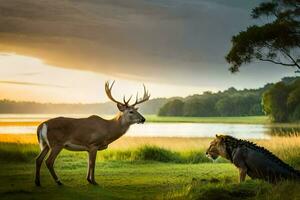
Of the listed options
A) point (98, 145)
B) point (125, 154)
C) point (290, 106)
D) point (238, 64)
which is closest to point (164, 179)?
point (98, 145)

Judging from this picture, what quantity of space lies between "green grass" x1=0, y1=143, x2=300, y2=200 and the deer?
0.67 meters

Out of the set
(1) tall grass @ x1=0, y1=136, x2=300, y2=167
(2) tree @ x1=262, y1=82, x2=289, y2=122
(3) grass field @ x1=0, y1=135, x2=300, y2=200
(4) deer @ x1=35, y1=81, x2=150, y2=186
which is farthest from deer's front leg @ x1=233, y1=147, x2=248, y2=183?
(2) tree @ x1=262, y1=82, x2=289, y2=122

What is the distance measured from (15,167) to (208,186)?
9664 mm

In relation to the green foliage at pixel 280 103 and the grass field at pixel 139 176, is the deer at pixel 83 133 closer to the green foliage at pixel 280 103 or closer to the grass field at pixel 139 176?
the grass field at pixel 139 176

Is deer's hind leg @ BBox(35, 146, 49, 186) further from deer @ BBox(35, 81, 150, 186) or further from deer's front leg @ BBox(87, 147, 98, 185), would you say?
deer's front leg @ BBox(87, 147, 98, 185)

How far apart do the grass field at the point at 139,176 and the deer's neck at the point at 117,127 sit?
1236mm

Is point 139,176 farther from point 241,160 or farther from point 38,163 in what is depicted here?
point 241,160

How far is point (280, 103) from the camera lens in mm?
80188

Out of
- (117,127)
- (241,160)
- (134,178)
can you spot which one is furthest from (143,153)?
(241,160)

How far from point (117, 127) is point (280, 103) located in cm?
6775

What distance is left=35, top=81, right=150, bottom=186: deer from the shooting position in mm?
14180

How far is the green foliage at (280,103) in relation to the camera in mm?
79500

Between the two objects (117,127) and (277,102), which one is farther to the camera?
(277,102)

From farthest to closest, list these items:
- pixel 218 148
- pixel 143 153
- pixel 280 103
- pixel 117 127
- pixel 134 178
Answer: pixel 280 103 → pixel 143 153 → pixel 134 178 → pixel 117 127 → pixel 218 148
